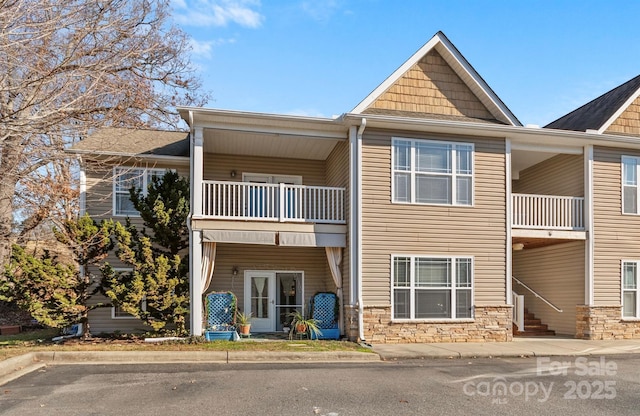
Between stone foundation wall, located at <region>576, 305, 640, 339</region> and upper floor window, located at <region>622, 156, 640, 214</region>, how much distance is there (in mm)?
2969

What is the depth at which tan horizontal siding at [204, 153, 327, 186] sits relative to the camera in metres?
15.7

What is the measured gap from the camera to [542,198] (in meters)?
15.1

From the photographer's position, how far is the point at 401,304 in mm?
13391

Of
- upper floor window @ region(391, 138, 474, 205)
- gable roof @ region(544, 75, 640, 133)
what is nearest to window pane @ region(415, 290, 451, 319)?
upper floor window @ region(391, 138, 474, 205)

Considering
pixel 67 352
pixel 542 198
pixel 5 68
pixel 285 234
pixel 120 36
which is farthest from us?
pixel 542 198

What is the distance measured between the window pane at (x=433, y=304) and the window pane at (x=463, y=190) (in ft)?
8.13

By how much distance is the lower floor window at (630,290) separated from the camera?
1499 cm

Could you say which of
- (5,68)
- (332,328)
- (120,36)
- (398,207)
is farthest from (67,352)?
(398,207)

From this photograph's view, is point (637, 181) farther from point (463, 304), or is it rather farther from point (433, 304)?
point (433, 304)

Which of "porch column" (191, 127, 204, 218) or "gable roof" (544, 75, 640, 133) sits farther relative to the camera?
"gable roof" (544, 75, 640, 133)

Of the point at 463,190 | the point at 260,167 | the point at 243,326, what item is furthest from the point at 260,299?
the point at 463,190

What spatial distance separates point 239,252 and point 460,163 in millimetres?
6840

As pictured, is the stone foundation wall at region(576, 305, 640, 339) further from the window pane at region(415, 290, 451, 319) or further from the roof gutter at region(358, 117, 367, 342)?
the roof gutter at region(358, 117, 367, 342)

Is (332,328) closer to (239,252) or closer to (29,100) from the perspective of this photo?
(239,252)
